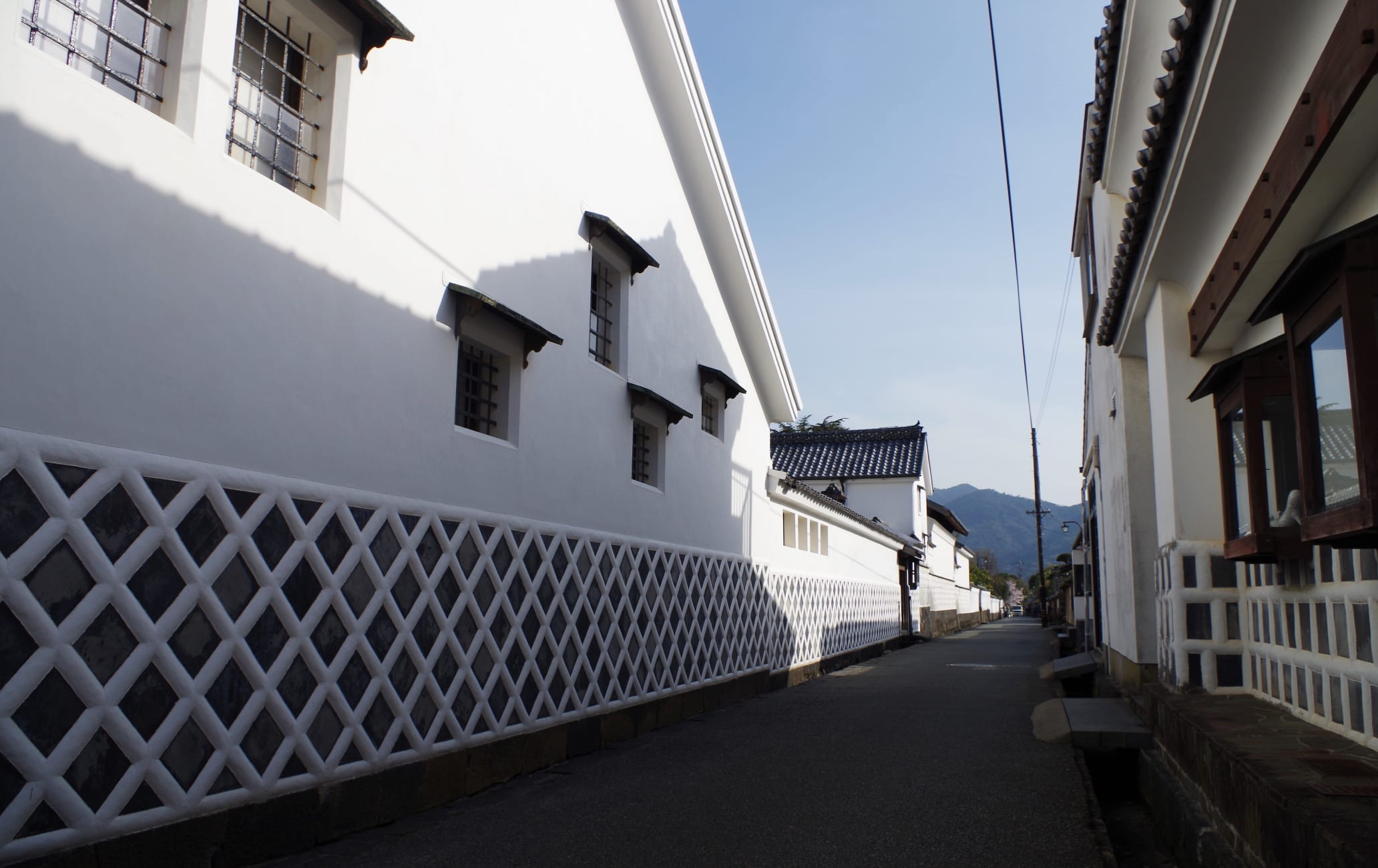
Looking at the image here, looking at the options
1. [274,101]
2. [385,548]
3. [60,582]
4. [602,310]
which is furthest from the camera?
[602,310]

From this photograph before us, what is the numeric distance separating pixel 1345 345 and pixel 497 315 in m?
4.64

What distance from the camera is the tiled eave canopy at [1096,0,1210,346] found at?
3.42 m

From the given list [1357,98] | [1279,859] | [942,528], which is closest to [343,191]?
[1357,98]

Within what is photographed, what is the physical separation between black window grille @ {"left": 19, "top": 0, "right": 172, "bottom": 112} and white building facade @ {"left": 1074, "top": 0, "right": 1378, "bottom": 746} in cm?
417

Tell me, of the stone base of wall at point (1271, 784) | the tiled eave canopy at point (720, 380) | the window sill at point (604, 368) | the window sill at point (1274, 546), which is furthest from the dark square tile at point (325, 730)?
the tiled eave canopy at point (720, 380)

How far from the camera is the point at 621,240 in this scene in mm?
8195

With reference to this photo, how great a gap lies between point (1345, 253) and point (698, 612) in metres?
7.23

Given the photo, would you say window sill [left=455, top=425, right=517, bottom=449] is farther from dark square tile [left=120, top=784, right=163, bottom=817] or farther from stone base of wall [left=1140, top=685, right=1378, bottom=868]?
stone base of wall [left=1140, top=685, right=1378, bottom=868]

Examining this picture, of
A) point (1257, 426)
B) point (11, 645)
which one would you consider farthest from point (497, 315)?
point (1257, 426)

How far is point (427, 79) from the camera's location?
5.66 metres

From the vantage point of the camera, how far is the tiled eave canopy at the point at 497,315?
5.72m

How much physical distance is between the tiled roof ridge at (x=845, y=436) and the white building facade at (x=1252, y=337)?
21795mm

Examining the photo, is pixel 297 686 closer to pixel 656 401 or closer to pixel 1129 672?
pixel 656 401

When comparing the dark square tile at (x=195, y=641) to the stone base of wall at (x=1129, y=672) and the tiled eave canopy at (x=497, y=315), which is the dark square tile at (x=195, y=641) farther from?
the stone base of wall at (x=1129, y=672)
